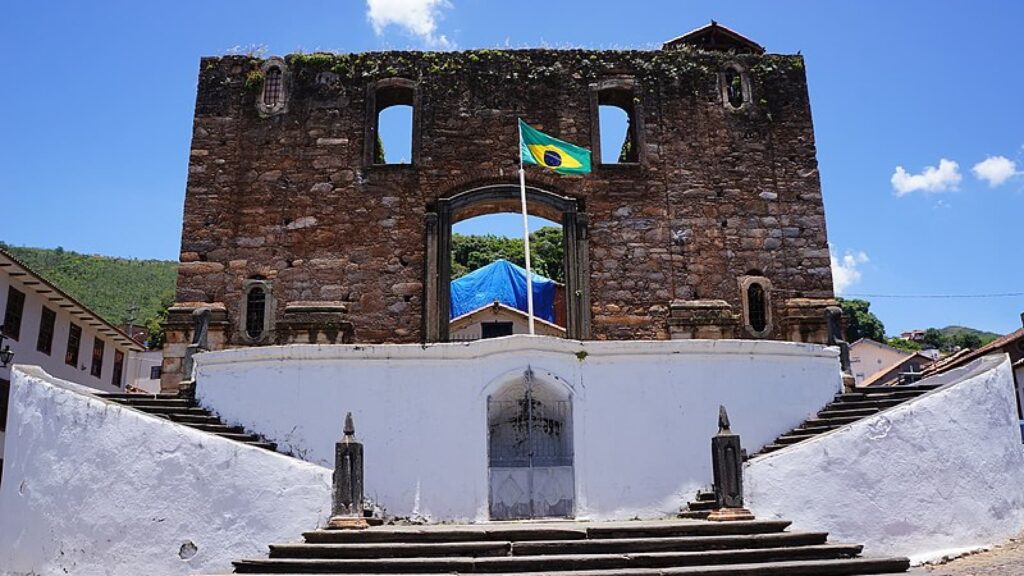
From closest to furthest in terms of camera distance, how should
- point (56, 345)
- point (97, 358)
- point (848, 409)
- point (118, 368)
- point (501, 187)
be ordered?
1. point (848, 409)
2. point (501, 187)
3. point (56, 345)
4. point (97, 358)
5. point (118, 368)

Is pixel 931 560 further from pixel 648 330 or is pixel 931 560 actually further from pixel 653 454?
pixel 648 330

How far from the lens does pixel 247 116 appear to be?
1756 centimetres

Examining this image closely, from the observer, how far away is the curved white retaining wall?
1027cm

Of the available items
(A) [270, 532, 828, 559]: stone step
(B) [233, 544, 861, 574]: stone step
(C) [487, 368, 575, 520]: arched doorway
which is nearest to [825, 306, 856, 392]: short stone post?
(C) [487, 368, 575, 520]: arched doorway

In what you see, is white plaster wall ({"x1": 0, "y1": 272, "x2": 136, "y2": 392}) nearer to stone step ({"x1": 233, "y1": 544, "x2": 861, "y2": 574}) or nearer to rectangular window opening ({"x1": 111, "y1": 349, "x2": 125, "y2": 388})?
rectangular window opening ({"x1": 111, "y1": 349, "x2": 125, "y2": 388})

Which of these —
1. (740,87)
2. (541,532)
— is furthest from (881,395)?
(740,87)

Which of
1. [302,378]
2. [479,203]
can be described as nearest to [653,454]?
[302,378]

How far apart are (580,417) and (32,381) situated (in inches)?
272

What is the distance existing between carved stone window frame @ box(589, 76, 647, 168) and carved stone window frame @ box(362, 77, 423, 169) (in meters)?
3.43

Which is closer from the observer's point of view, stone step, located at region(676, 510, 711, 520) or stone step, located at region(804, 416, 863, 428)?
stone step, located at region(676, 510, 711, 520)

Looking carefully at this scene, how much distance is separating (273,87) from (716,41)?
9.26m

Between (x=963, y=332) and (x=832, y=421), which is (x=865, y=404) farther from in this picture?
(x=963, y=332)

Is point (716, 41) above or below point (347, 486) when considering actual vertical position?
above

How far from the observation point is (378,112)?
58.7ft
